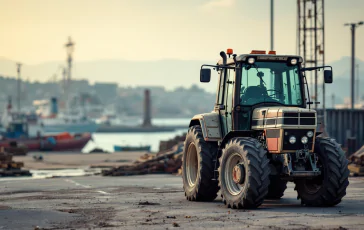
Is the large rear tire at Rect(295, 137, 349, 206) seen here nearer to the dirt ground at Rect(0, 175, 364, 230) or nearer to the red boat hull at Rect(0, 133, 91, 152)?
the dirt ground at Rect(0, 175, 364, 230)

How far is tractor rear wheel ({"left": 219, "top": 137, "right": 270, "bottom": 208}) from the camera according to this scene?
13586 millimetres

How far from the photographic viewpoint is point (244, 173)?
1402 cm

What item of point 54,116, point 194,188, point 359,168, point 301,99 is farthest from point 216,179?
point 54,116

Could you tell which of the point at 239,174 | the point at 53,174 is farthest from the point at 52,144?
the point at 239,174

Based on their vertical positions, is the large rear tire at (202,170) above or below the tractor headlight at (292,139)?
below

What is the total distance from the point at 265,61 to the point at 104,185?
9.46 meters

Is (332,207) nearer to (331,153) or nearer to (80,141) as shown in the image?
(331,153)

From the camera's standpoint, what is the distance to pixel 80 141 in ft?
257

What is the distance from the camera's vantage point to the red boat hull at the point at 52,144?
71312 millimetres

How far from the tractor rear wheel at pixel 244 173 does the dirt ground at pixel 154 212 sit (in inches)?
11.2

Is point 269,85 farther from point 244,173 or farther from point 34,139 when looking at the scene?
point 34,139

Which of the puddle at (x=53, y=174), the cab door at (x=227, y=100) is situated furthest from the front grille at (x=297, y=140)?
the puddle at (x=53, y=174)

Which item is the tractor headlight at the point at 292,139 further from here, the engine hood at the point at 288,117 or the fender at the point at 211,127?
the fender at the point at 211,127

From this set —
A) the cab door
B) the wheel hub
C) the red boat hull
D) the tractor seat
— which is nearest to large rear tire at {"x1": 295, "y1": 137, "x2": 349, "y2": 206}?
the tractor seat
